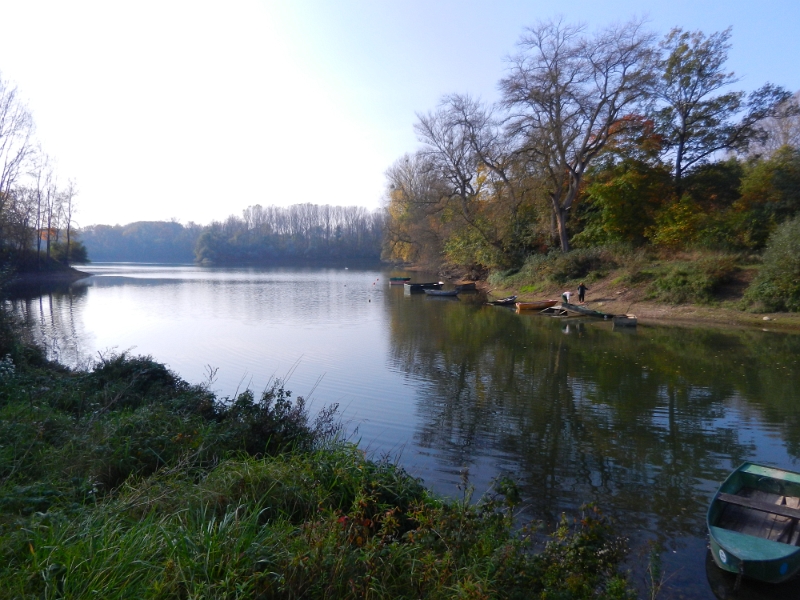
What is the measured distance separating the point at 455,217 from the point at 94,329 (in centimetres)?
2775

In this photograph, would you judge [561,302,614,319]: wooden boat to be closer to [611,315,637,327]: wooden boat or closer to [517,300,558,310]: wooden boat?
[517,300,558,310]: wooden boat

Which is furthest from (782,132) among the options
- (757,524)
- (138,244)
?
(138,244)

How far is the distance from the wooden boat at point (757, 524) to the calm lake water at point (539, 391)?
12.7 inches

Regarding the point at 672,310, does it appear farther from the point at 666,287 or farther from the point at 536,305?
the point at 536,305

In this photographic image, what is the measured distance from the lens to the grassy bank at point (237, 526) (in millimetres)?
3465

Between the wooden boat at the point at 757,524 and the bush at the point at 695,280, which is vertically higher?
the bush at the point at 695,280

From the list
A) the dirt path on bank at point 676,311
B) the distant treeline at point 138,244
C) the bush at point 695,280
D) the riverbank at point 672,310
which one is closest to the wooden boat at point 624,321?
the dirt path on bank at point 676,311

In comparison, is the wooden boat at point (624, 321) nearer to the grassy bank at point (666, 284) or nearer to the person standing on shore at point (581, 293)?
the grassy bank at point (666, 284)

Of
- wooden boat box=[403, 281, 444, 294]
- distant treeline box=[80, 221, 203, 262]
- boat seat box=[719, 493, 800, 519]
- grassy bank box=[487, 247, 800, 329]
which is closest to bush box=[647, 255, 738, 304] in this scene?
grassy bank box=[487, 247, 800, 329]

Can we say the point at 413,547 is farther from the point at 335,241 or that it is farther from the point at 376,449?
the point at 335,241

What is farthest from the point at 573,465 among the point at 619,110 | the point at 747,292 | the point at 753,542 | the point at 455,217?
the point at 455,217

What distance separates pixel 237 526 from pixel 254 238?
4311 inches

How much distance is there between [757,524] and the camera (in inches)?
226

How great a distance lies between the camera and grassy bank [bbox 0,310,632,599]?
346cm
